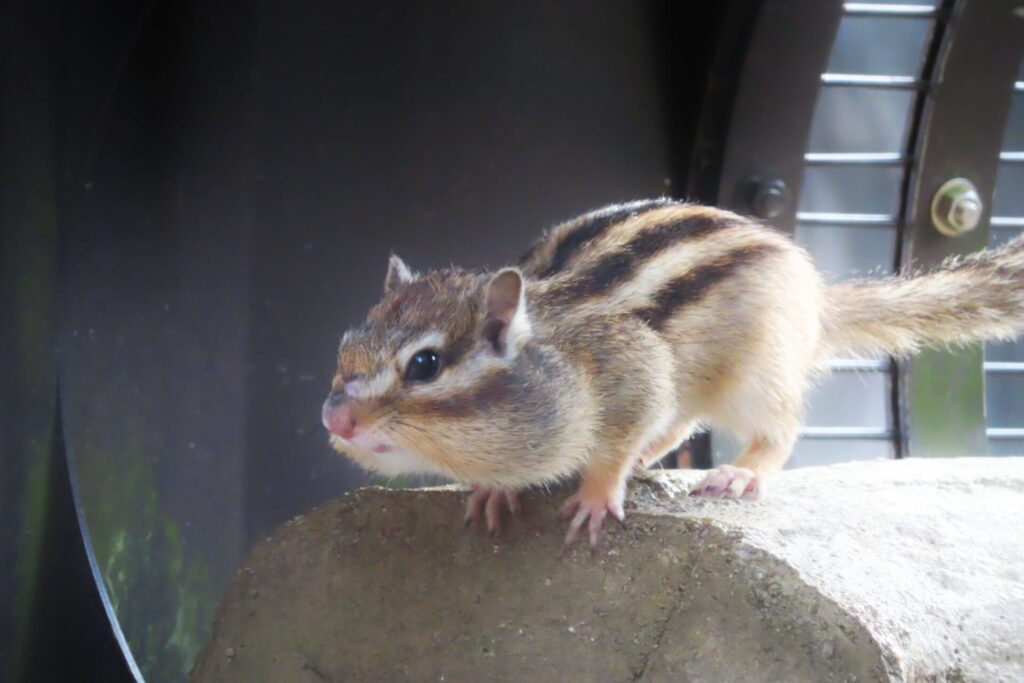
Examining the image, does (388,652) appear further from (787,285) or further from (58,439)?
(787,285)

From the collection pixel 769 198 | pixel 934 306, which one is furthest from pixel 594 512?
pixel 769 198

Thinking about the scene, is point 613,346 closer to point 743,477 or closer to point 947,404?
point 743,477

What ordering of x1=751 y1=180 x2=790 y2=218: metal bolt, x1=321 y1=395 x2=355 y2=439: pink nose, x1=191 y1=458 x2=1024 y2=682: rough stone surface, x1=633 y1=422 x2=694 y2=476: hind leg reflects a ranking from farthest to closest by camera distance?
1. x1=751 y1=180 x2=790 y2=218: metal bolt
2. x1=633 y1=422 x2=694 y2=476: hind leg
3. x1=321 y1=395 x2=355 y2=439: pink nose
4. x1=191 y1=458 x2=1024 y2=682: rough stone surface

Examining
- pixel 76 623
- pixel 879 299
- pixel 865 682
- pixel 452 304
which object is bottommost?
pixel 76 623

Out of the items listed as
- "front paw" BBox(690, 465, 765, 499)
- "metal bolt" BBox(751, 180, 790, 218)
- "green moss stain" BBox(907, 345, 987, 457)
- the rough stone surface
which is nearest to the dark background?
"metal bolt" BBox(751, 180, 790, 218)

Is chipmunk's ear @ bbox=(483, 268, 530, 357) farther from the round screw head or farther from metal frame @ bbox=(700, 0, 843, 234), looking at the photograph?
the round screw head

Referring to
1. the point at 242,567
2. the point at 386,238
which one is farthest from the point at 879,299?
the point at 242,567
